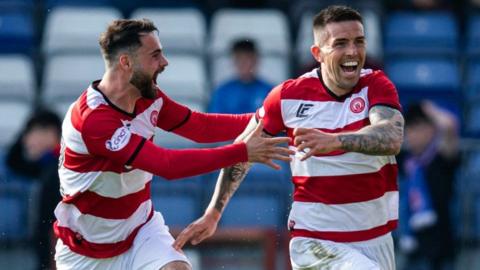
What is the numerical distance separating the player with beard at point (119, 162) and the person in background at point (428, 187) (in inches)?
163

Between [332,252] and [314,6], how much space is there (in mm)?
5924

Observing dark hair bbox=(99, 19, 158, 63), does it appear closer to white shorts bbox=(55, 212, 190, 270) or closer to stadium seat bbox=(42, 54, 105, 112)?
white shorts bbox=(55, 212, 190, 270)

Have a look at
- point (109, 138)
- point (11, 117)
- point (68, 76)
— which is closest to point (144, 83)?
point (109, 138)

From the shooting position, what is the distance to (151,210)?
8164 mm

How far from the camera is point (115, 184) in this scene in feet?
25.6

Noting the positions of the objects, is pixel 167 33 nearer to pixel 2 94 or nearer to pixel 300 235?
pixel 2 94

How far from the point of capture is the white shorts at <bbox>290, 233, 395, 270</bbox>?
7598 mm

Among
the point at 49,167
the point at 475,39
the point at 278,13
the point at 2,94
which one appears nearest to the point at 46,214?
the point at 49,167

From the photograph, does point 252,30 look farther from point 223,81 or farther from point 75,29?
point 75,29

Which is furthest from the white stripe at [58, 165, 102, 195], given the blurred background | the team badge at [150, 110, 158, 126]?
the blurred background

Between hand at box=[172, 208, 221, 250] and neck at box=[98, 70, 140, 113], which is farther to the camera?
hand at box=[172, 208, 221, 250]

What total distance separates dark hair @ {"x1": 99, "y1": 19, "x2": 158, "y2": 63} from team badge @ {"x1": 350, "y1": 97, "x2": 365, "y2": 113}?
1242mm

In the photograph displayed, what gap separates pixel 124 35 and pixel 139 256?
127 cm

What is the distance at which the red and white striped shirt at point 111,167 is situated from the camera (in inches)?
299
